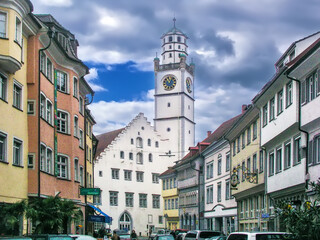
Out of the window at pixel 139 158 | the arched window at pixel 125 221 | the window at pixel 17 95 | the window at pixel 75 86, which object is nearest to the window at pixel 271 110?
the window at pixel 75 86

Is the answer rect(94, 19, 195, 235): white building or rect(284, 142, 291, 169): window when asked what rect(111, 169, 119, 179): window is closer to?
rect(94, 19, 195, 235): white building

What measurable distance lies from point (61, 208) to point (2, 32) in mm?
7763

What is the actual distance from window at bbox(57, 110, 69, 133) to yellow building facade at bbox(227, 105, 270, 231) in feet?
39.6

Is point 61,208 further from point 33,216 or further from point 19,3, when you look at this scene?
point 19,3

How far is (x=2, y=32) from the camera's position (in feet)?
83.8

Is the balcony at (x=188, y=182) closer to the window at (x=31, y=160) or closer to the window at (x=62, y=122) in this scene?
the window at (x=62, y=122)

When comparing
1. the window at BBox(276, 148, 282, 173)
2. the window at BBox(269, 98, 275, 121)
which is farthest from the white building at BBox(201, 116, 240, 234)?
the window at BBox(269, 98, 275, 121)

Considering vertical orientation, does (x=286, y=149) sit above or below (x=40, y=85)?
below

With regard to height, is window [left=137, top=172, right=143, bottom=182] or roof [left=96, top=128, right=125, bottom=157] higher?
roof [left=96, top=128, right=125, bottom=157]

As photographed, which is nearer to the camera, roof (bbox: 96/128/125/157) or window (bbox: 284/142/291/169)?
window (bbox: 284/142/291/169)

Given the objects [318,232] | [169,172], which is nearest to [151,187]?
[169,172]

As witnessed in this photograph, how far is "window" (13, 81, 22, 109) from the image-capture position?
91.7 ft

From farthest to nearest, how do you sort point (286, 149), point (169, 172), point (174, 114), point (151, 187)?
point (174, 114), point (151, 187), point (169, 172), point (286, 149)

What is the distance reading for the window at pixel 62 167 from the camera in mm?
35188
